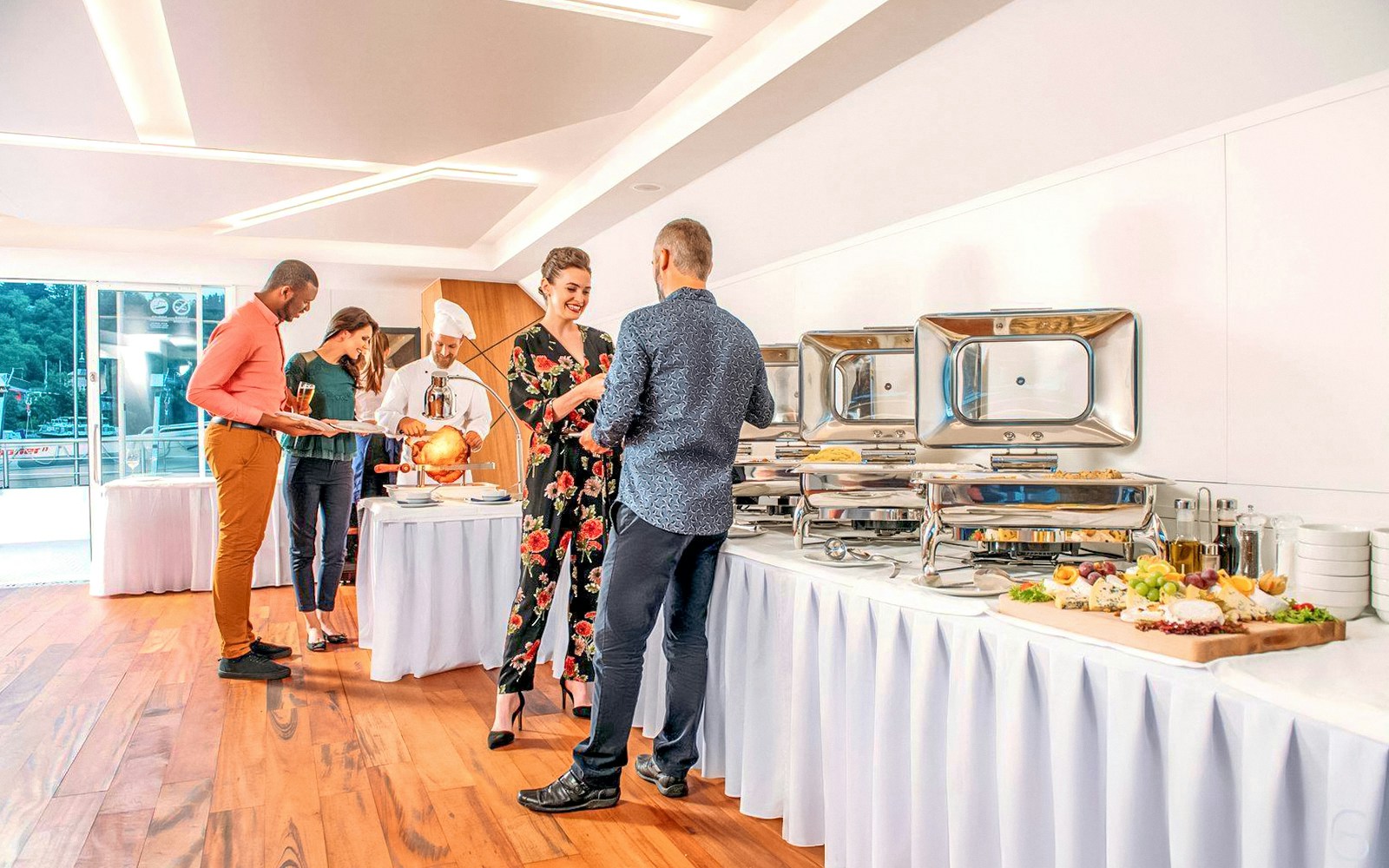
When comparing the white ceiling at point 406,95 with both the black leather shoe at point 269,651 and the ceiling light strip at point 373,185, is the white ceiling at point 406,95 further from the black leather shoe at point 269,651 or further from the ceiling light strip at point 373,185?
the black leather shoe at point 269,651

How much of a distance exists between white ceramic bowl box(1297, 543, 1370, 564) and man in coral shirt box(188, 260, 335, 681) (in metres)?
2.90

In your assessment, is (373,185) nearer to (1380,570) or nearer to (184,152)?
(184,152)

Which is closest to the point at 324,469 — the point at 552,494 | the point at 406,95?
the point at 406,95

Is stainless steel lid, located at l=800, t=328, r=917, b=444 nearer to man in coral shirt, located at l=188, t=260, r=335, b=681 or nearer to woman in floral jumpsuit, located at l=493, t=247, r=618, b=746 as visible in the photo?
woman in floral jumpsuit, located at l=493, t=247, r=618, b=746

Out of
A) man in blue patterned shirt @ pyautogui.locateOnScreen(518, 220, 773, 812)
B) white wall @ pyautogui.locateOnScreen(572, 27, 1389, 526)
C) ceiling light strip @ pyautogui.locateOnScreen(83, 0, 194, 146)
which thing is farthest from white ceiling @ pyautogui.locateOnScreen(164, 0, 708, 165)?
white wall @ pyautogui.locateOnScreen(572, 27, 1389, 526)

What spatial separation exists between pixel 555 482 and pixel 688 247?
0.77m

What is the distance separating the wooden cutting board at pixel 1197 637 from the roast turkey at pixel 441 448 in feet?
7.29

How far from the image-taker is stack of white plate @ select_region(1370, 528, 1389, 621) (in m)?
1.30

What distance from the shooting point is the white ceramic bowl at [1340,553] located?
52.5 inches

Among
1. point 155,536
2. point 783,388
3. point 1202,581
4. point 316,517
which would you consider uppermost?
point 783,388

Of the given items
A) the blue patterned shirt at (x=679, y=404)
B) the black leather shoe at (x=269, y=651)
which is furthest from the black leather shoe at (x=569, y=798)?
the black leather shoe at (x=269, y=651)

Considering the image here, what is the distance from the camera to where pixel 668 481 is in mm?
1861

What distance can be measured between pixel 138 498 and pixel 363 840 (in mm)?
3811

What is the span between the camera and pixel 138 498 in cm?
482
